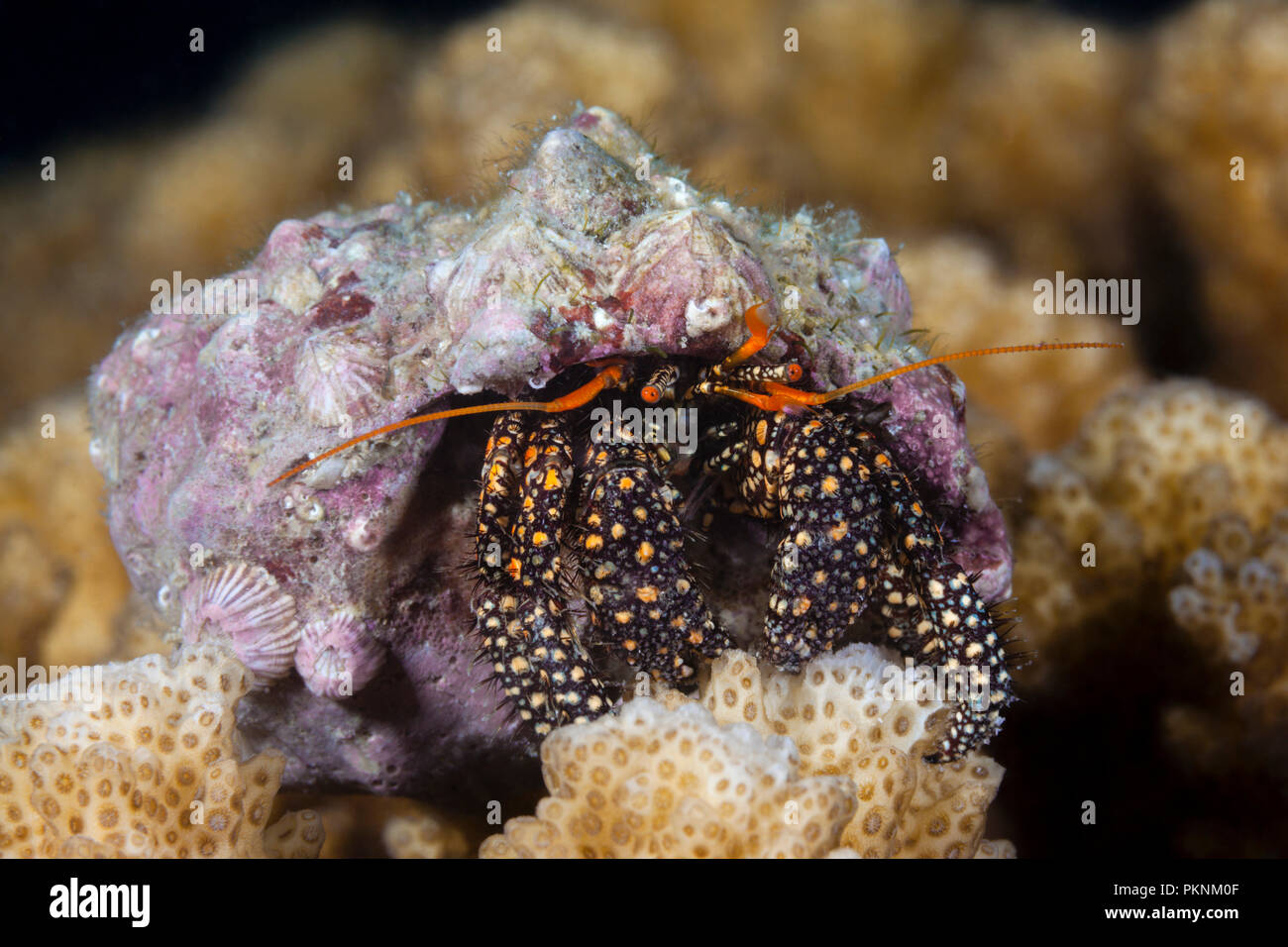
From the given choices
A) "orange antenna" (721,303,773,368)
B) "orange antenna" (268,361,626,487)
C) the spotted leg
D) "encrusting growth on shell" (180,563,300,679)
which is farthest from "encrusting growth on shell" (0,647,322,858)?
the spotted leg

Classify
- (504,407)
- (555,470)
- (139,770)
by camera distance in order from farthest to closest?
(555,470) < (504,407) < (139,770)

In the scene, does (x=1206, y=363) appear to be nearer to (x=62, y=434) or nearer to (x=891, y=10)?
(x=891, y=10)

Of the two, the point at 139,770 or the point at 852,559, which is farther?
the point at 852,559

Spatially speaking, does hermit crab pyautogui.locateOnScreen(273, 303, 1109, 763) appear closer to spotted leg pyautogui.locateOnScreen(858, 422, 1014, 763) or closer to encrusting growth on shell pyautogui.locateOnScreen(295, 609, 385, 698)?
spotted leg pyautogui.locateOnScreen(858, 422, 1014, 763)

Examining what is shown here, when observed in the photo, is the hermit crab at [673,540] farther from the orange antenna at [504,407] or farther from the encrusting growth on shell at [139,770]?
the encrusting growth on shell at [139,770]

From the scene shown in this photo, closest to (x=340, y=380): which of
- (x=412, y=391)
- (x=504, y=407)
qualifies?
(x=412, y=391)

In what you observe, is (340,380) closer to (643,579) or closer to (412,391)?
(412,391)
